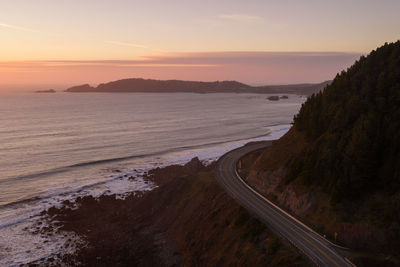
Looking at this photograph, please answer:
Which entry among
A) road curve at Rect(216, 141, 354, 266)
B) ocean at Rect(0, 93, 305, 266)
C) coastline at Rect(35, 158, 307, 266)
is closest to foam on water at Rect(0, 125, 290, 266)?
ocean at Rect(0, 93, 305, 266)

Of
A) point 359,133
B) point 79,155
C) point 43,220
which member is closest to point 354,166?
point 359,133

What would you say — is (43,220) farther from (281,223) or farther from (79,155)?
(281,223)

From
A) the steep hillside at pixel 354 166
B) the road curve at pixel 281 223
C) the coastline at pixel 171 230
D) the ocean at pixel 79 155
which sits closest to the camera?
the road curve at pixel 281 223

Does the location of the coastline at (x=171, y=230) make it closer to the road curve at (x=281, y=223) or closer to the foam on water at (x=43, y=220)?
the road curve at (x=281, y=223)

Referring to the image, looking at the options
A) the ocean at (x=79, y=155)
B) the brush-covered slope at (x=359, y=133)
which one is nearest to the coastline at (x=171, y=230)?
the ocean at (x=79, y=155)

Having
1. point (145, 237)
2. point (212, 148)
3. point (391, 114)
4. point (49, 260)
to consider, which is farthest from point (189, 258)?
point (212, 148)

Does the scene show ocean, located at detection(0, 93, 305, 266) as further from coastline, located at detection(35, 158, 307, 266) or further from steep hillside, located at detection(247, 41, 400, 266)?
steep hillside, located at detection(247, 41, 400, 266)
